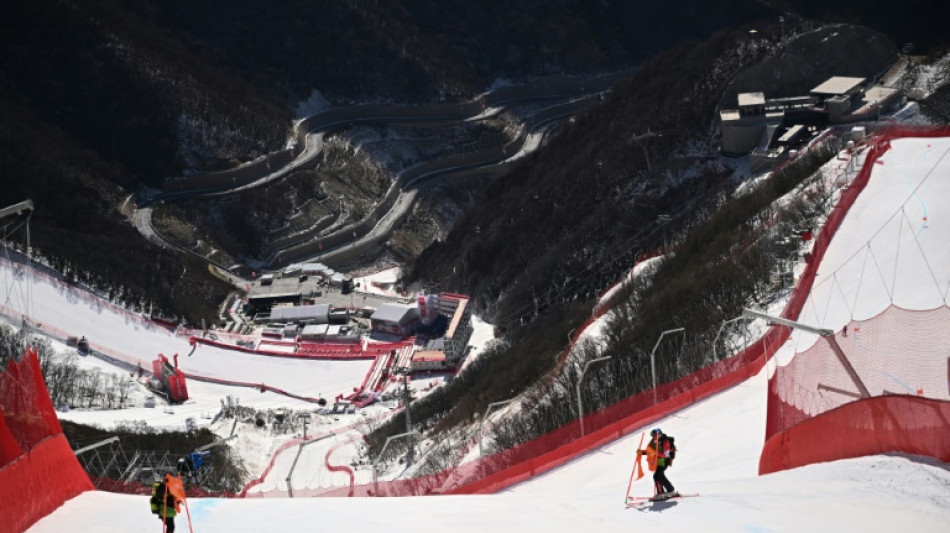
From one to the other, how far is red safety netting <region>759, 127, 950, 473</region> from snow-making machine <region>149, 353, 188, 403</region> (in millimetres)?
48449

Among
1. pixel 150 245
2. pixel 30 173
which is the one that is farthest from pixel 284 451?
pixel 30 173

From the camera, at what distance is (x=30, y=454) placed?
28.5 m

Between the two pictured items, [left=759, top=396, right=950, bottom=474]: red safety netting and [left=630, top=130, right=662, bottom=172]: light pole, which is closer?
[left=759, top=396, right=950, bottom=474]: red safety netting

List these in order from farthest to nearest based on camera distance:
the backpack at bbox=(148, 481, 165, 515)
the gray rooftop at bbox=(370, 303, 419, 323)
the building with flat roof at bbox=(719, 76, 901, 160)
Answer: the gray rooftop at bbox=(370, 303, 419, 323) < the building with flat roof at bbox=(719, 76, 901, 160) < the backpack at bbox=(148, 481, 165, 515)

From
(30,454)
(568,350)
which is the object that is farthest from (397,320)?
(30,454)

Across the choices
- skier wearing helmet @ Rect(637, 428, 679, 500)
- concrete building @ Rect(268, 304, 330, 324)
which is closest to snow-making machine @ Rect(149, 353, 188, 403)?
concrete building @ Rect(268, 304, 330, 324)

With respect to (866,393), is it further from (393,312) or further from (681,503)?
(393,312)

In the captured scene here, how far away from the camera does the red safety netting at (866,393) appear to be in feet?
82.3

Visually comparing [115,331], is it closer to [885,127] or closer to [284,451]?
A: [284,451]

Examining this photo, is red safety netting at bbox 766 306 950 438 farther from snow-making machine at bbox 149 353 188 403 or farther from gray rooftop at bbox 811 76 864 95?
gray rooftop at bbox 811 76 864 95

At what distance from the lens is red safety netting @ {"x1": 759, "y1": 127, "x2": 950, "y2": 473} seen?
25078 millimetres

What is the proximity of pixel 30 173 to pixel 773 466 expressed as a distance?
92755 millimetres

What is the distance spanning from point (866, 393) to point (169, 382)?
53.4m

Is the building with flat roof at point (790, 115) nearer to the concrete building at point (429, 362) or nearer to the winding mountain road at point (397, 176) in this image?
the concrete building at point (429, 362)
